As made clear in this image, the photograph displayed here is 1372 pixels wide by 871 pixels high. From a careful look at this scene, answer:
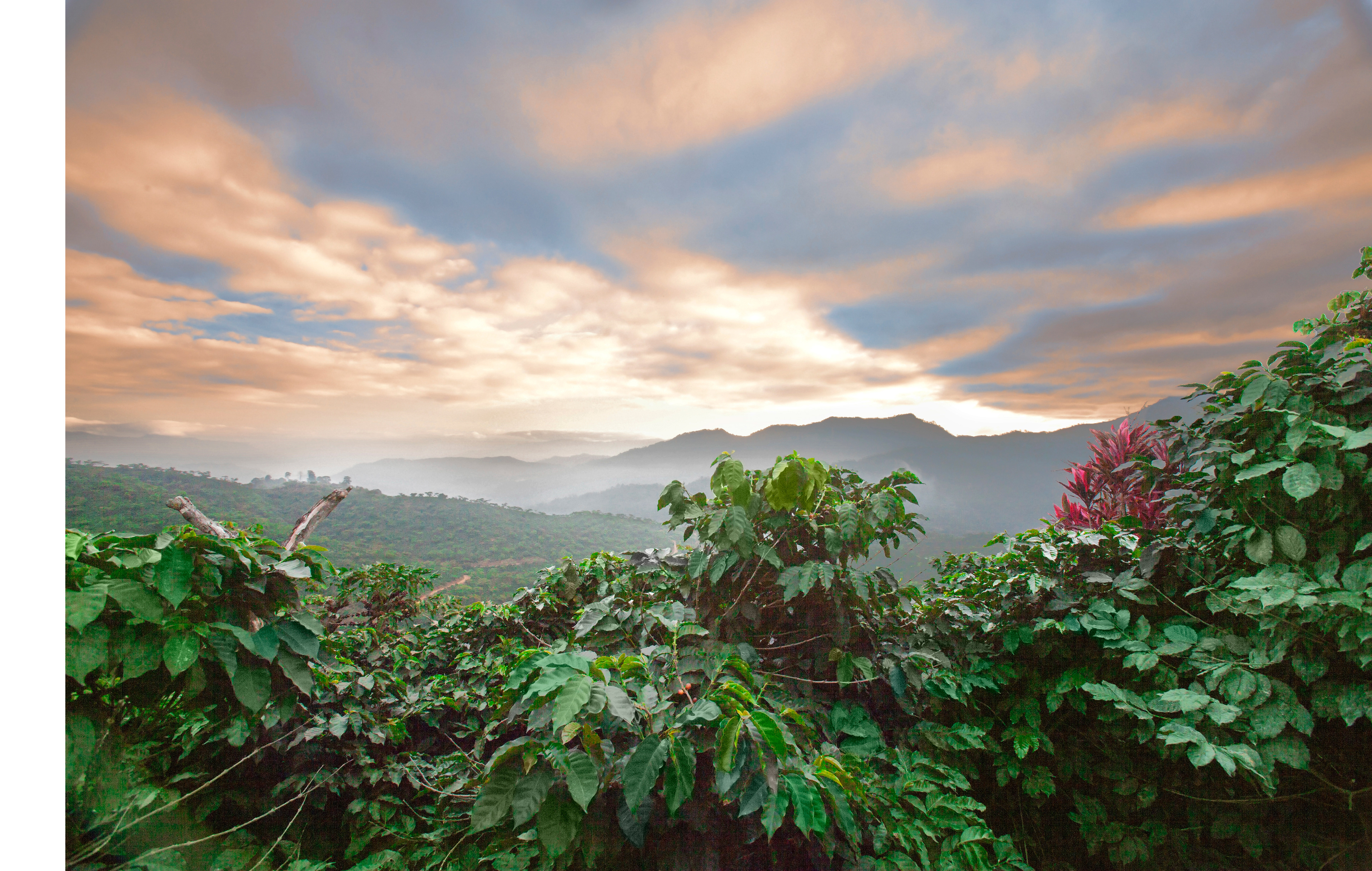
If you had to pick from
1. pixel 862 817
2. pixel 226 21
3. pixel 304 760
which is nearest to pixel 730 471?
pixel 862 817

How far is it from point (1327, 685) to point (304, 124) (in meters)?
4.20

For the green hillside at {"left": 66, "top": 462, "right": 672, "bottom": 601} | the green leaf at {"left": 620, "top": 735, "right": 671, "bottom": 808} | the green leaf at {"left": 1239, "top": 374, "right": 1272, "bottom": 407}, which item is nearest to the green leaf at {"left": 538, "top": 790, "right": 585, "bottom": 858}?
the green leaf at {"left": 620, "top": 735, "right": 671, "bottom": 808}

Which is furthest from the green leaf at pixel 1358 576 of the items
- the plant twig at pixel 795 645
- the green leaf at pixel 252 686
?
the green leaf at pixel 252 686

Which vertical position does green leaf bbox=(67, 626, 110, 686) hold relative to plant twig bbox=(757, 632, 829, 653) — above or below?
above

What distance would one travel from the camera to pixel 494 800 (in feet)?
3.10

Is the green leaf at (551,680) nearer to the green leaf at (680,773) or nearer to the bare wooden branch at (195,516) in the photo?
the green leaf at (680,773)

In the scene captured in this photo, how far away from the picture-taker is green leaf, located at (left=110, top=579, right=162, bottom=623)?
0.92m

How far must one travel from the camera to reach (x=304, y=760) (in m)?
1.55

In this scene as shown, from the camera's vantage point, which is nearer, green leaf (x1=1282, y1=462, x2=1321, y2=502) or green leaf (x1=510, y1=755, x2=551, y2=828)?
green leaf (x1=510, y1=755, x2=551, y2=828)

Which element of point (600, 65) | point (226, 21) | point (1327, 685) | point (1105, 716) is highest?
point (600, 65)

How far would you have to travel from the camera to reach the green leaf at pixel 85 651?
35.5 inches

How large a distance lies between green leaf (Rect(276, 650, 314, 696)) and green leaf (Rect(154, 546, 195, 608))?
27 centimetres

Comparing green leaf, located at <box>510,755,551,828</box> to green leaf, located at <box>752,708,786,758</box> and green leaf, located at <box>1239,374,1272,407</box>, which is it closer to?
green leaf, located at <box>752,708,786,758</box>
